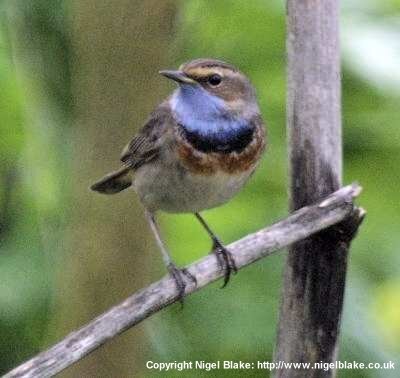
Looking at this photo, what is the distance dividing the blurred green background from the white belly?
8 centimetres

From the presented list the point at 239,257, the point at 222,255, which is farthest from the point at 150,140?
the point at 239,257

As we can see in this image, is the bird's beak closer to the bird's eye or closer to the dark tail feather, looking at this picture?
the bird's eye

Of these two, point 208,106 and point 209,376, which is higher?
point 208,106

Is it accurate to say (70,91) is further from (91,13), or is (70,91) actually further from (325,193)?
(325,193)

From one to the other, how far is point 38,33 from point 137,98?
499 mm

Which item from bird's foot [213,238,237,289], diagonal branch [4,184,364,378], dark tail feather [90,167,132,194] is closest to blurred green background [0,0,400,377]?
dark tail feather [90,167,132,194]

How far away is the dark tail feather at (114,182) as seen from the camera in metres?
3.38

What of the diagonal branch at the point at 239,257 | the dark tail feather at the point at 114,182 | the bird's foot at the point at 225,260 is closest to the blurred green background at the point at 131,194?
the dark tail feather at the point at 114,182

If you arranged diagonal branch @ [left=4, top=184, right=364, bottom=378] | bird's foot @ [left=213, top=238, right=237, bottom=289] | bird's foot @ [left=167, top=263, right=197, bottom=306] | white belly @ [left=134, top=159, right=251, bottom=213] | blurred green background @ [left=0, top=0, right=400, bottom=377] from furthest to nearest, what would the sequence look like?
white belly @ [left=134, top=159, right=251, bottom=213] < blurred green background @ [left=0, top=0, right=400, bottom=377] < bird's foot @ [left=213, top=238, right=237, bottom=289] < bird's foot @ [left=167, top=263, right=197, bottom=306] < diagonal branch @ [left=4, top=184, right=364, bottom=378]

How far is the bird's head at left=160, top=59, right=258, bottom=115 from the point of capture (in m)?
3.58

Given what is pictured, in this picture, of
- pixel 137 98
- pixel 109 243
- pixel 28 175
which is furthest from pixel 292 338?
pixel 28 175

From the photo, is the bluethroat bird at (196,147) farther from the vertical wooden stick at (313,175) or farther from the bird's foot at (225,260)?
the vertical wooden stick at (313,175)

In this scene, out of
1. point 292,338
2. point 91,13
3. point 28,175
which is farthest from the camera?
point 28,175

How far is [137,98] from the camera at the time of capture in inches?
130
